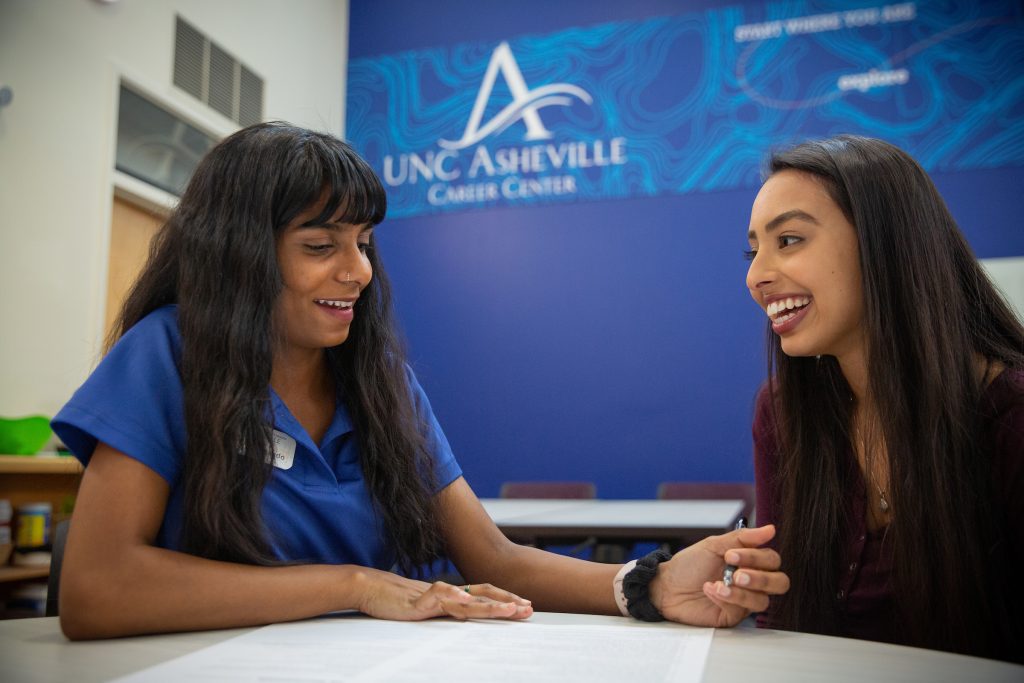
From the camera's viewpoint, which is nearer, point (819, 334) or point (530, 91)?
point (819, 334)

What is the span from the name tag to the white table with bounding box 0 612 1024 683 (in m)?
0.28

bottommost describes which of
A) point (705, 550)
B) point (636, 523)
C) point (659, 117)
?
point (636, 523)

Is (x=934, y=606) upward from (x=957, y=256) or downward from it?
downward

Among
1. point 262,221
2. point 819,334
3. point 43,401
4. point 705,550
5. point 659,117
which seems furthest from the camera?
point 659,117

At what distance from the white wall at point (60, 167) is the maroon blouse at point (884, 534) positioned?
3161 mm

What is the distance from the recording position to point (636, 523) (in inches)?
124

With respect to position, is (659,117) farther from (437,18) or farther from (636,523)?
(636,523)

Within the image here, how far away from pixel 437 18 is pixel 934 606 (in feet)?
19.1

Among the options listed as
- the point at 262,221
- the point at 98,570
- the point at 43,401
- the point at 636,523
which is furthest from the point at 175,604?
the point at 43,401

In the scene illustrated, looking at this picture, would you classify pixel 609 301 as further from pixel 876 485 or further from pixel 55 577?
pixel 55 577

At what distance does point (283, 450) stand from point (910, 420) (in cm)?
97

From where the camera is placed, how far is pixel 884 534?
4.46 feet

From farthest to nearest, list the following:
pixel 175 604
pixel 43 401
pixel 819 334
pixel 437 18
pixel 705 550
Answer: pixel 437 18
pixel 43 401
pixel 819 334
pixel 705 550
pixel 175 604

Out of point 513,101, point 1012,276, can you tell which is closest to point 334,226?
point 1012,276
